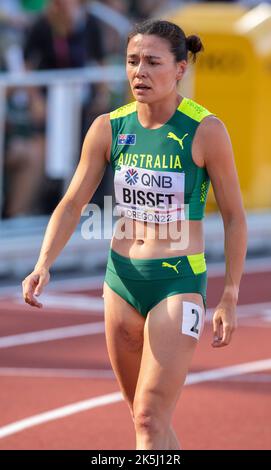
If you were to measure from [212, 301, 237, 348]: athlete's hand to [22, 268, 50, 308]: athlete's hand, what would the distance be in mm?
794

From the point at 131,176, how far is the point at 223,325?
0.79 meters

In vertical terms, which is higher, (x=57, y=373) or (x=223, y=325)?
(x=223, y=325)

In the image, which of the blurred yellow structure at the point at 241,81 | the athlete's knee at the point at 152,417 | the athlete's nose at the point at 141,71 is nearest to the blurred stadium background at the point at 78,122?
the blurred yellow structure at the point at 241,81

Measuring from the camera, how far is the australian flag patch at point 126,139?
5387 millimetres

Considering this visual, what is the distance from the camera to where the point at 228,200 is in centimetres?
522

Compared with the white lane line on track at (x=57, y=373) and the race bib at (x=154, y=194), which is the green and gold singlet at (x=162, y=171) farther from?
the white lane line on track at (x=57, y=373)

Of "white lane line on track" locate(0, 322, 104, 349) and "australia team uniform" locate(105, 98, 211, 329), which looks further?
"white lane line on track" locate(0, 322, 104, 349)

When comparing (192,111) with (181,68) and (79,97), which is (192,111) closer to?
(181,68)

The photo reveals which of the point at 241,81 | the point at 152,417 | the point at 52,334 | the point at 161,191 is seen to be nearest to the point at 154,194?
the point at 161,191

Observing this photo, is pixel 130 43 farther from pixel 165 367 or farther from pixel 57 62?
pixel 57 62

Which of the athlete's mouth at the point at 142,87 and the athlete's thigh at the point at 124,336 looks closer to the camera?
the athlete's mouth at the point at 142,87

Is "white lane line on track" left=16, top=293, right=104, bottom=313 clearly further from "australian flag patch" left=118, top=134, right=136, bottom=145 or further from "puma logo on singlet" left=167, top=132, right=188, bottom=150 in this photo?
"puma logo on singlet" left=167, top=132, right=188, bottom=150

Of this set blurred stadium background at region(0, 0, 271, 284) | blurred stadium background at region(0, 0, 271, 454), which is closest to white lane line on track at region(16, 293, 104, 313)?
blurred stadium background at region(0, 0, 271, 454)

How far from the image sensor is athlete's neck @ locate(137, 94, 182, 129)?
17.6 feet
